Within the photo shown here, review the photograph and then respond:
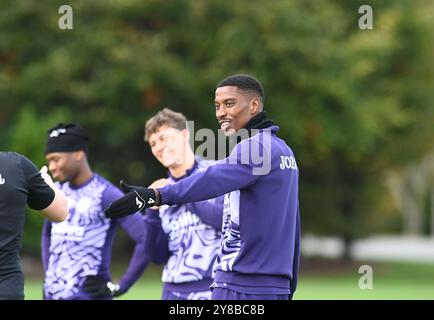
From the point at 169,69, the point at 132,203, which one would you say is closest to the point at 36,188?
the point at 132,203

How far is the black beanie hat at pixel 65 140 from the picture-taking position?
8945mm

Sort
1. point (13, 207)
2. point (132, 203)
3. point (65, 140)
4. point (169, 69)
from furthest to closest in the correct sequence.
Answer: point (169, 69) → point (65, 140) → point (13, 207) → point (132, 203)

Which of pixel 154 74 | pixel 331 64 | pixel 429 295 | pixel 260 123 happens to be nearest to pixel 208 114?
pixel 154 74

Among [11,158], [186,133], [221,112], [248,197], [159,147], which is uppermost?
[186,133]

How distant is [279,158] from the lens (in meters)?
5.97

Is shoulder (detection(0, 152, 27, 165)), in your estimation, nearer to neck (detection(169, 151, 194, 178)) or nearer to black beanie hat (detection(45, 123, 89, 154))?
neck (detection(169, 151, 194, 178))

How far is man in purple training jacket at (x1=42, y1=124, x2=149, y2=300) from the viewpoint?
8.73 m

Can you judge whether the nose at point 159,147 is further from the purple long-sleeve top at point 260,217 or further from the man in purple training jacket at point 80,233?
the purple long-sleeve top at point 260,217

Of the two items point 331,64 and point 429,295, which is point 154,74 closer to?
point 331,64

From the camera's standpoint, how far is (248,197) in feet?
19.4

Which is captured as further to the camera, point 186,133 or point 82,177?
point 82,177

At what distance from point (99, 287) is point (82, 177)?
1060mm

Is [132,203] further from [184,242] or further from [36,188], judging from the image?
[184,242]
